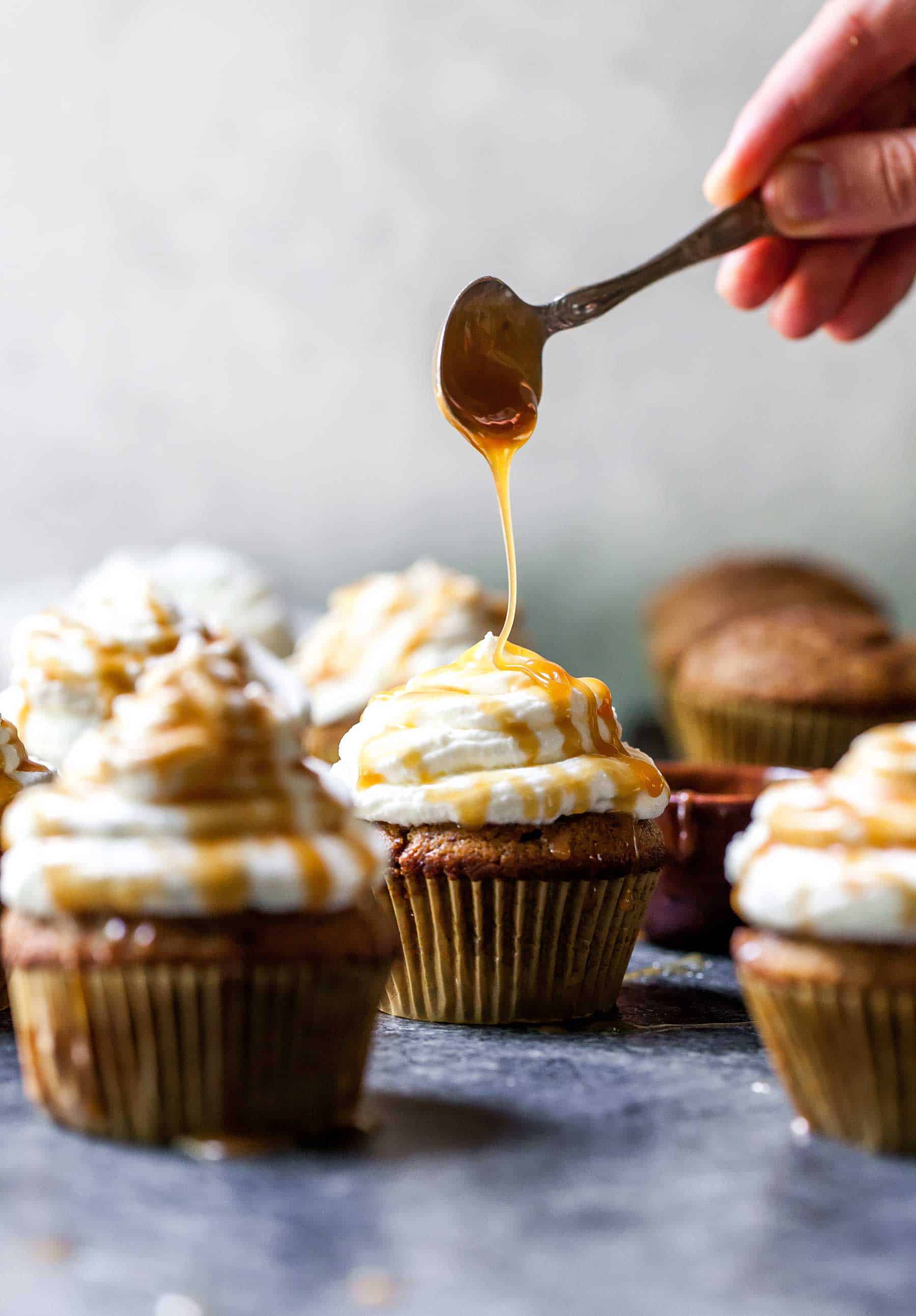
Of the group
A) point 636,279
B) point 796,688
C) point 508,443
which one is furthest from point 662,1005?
point 796,688

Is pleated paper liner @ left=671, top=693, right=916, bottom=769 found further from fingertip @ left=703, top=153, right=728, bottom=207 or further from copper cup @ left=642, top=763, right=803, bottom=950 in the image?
fingertip @ left=703, top=153, right=728, bottom=207

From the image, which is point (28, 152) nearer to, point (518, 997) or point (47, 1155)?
point (518, 997)

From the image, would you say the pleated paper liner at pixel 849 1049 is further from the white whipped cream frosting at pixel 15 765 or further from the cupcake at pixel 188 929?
the white whipped cream frosting at pixel 15 765

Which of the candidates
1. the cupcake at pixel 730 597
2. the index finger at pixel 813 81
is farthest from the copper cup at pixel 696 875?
the cupcake at pixel 730 597

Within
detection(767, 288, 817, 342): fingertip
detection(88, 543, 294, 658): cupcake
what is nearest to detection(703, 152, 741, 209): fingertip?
detection(767, 288, 817, 342): fingertip

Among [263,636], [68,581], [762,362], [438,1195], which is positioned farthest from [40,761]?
[762,362]

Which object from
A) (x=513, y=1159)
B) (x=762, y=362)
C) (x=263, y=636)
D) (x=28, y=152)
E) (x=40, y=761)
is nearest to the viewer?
(x=513, y=1159)
